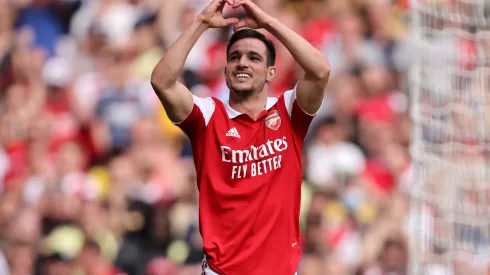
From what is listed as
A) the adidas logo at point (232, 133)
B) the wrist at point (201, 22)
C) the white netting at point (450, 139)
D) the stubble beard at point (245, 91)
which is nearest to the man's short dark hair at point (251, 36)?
the stubble beard at point (245, 91)

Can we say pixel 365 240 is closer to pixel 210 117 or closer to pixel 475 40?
pixel 475 40

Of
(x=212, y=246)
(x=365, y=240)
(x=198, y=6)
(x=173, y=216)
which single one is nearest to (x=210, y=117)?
(x=212, y=246)

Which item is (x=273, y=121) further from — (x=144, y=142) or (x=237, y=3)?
(x=144, y=142)

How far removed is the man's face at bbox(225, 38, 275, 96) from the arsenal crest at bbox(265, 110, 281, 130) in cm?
16

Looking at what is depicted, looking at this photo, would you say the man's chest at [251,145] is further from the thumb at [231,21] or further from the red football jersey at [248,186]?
the thumb at [231,21]

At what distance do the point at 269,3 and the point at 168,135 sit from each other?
6.26 ft

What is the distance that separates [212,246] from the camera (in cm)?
466

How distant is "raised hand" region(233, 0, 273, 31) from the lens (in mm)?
4574

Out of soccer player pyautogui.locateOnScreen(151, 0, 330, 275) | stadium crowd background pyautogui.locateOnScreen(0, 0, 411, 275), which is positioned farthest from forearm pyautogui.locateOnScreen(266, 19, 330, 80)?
stadium crowd background pyautogui.locateOnScreen(0, 0, 411, 275)

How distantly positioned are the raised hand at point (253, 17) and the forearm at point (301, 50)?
0.10 ft

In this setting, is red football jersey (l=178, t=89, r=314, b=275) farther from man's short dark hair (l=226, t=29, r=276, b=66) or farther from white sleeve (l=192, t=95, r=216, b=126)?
man's short dark hair (l=226, t=29, r=276, b=66)

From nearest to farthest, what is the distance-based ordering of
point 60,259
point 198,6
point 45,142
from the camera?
point 60,259 < point 45,142 < point 198,6

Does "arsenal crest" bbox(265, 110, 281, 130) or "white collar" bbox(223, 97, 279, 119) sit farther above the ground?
"white collar" bbox(223, 97, 279, 119)

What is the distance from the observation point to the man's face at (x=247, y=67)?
186 inches
